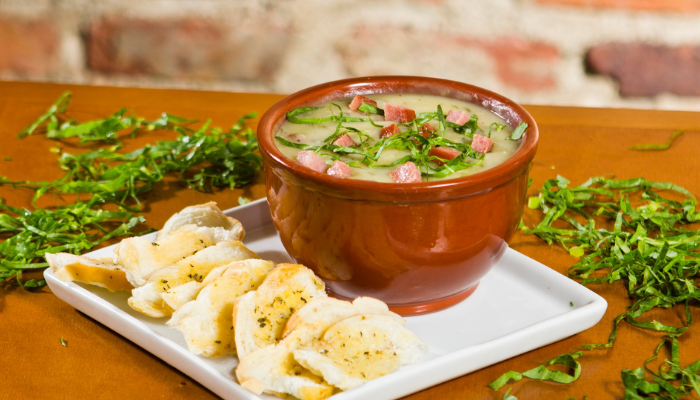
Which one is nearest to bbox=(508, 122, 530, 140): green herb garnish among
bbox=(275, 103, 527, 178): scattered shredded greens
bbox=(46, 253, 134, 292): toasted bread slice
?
bbox=(275, 103, 527, 178): scattered shredded greens

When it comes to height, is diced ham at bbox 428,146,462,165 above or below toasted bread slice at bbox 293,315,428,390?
above

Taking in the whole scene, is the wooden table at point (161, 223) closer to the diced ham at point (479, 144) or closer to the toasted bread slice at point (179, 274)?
the toasted bread slice at point (179, 274)

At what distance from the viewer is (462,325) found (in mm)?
1341

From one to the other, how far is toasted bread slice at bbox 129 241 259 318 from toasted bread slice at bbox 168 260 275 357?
7 cm

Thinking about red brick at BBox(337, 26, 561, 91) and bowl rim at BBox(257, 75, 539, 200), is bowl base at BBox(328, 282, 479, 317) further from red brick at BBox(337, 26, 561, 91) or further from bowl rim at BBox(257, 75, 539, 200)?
red brick at BBox(337, 26, 561, 91)

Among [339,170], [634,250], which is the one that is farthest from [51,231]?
[634,250]

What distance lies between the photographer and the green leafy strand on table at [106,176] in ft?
5.41

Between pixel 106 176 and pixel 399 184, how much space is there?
103 cm

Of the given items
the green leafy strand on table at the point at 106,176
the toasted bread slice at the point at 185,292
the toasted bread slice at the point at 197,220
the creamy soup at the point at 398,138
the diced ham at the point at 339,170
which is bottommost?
the green leafy strand on table at the point at 106,176

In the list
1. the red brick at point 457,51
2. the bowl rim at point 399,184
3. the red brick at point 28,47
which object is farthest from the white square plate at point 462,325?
the red brick at point 28,47

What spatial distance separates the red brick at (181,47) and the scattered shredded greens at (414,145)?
1998 mm

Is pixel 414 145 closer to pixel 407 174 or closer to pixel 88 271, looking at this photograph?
pixel 407 174

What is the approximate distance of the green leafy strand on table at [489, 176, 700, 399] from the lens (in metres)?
1.20

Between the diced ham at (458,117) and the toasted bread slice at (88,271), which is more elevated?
the diced ham at (458,117)
